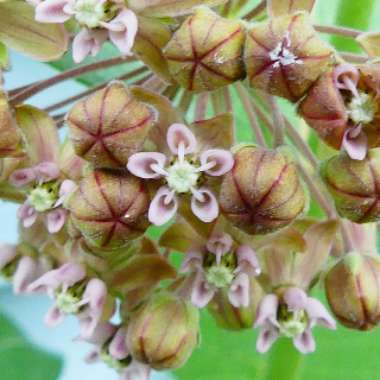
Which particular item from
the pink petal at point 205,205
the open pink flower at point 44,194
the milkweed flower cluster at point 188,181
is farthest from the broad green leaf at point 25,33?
the pink petal at point 205,205

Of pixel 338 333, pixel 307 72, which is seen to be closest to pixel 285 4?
Result: pixel 307 72

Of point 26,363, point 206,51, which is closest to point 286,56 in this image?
point 206,51

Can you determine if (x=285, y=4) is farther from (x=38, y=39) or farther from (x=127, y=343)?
(x=127, y=343)

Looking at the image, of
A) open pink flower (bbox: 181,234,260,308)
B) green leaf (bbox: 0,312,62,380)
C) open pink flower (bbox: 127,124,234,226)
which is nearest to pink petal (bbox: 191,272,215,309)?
open pink flower (bbox: 181,234,260,308)

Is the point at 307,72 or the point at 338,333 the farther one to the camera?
the point at 338,333

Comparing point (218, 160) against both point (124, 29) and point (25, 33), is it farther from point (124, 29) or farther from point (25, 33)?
point (25, 33)

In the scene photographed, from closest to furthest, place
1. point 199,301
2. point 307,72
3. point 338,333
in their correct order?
point 307,72
point 199,301
point 338,333
